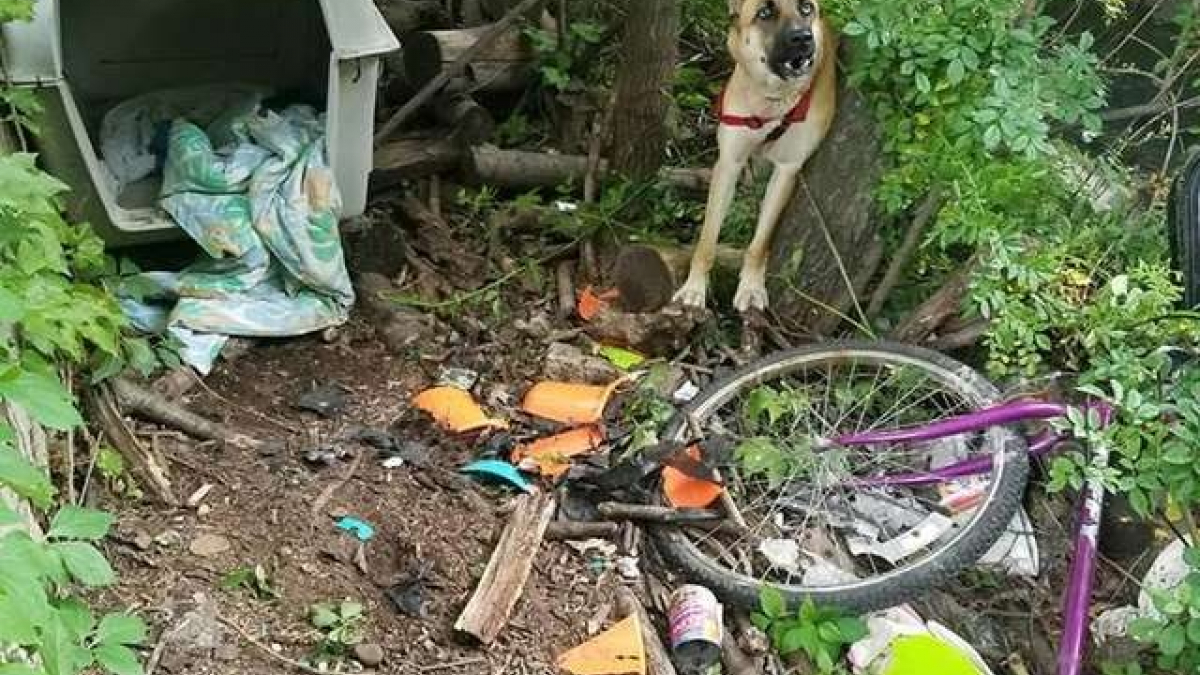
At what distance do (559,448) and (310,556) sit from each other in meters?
0.82

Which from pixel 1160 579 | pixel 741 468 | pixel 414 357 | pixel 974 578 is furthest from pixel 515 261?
pixel 1160 579

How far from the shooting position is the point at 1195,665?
2779 mm

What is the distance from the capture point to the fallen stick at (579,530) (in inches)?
137

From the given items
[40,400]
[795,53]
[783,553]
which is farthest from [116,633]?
[795,53]

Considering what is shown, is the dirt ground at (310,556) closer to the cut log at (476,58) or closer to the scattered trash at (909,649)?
the scattered trash at (909,649)

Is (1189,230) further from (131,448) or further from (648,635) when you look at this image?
(131,448)

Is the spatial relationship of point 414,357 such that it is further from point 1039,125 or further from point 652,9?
point 1039,125

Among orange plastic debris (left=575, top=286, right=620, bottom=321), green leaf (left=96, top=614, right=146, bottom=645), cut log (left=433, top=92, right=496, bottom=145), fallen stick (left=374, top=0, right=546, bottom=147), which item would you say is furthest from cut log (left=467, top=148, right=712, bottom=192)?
green leaf (left=96, top=614, right=146, bottom=645)

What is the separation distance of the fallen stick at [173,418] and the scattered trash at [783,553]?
4.38 ft

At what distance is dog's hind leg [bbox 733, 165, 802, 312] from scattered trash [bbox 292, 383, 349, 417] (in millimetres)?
1208

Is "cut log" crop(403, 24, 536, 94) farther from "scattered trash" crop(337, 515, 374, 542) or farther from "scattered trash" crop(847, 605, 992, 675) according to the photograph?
"scattered trash" crop(847, 605, 992, 675)

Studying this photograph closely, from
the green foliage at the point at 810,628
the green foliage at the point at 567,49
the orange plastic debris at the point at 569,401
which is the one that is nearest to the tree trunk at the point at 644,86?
the green foliage at the point at 567,49

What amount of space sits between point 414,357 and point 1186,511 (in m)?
2.24

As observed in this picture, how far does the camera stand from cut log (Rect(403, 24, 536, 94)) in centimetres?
540
